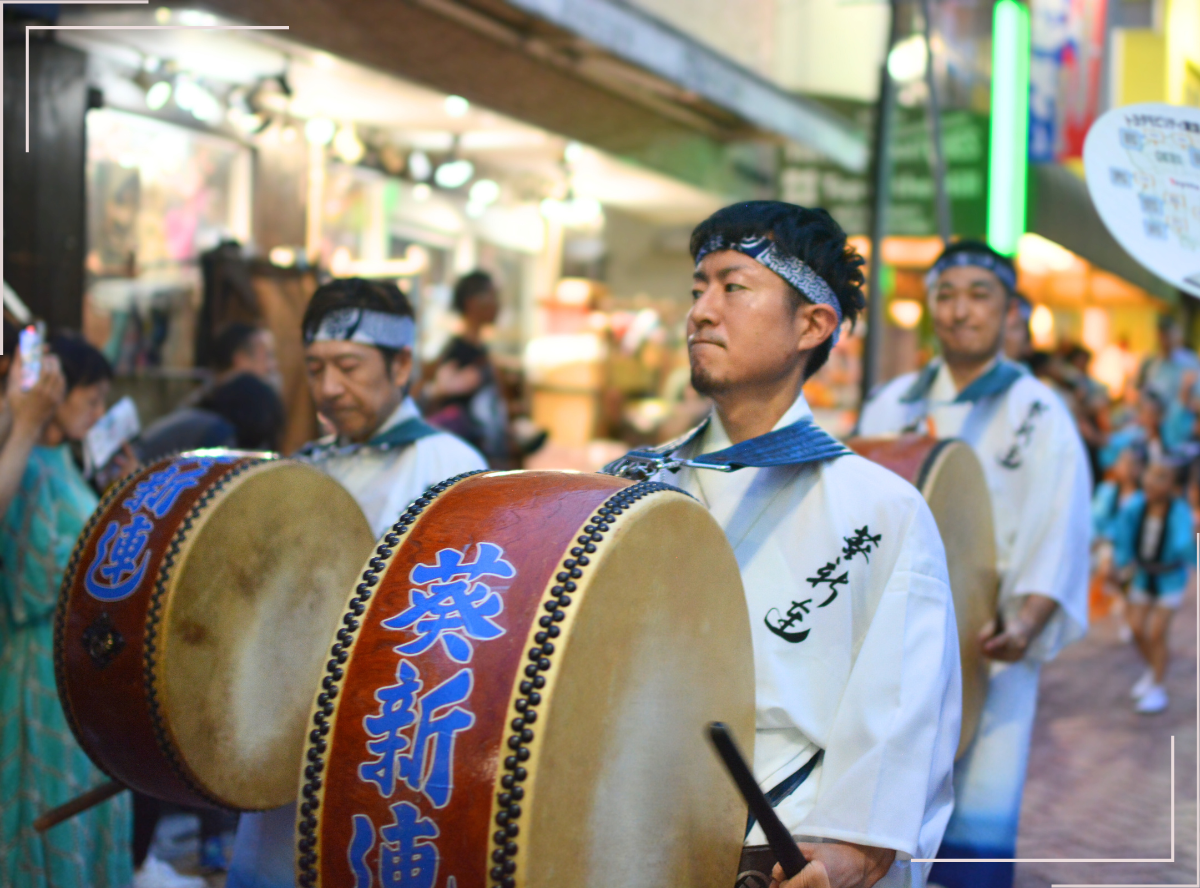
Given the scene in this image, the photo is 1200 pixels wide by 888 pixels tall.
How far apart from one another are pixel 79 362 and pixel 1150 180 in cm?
281

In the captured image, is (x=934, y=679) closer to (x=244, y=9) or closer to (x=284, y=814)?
(x=284, y=814)

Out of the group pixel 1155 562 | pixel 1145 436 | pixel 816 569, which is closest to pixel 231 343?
pixel 816 569

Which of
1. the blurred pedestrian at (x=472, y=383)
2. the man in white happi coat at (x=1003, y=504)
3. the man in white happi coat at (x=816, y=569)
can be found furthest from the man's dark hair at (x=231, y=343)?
the man in white happi coat at (x=816, y=569)

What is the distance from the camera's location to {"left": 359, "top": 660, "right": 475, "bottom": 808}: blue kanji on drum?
1.49 meters

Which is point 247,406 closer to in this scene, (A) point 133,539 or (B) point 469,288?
(B) point 469,288

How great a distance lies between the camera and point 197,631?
2.18m

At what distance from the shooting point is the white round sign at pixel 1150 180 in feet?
7.34

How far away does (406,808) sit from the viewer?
4.91 ft

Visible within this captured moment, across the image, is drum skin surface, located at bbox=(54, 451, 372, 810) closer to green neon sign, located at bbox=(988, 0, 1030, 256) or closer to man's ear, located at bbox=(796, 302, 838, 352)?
man's ear, located at bbox=(796, 302, 838, 352)

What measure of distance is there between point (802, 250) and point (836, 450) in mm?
335

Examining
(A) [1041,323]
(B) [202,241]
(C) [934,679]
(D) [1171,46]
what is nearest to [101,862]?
(C) [934,679]

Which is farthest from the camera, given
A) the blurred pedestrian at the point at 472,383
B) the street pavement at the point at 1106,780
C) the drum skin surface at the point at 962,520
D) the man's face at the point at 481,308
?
the man's face at the point at 481,308

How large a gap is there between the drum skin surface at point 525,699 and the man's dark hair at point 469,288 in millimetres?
3856

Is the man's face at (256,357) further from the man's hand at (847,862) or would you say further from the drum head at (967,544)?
the man's hand at (847,862)
